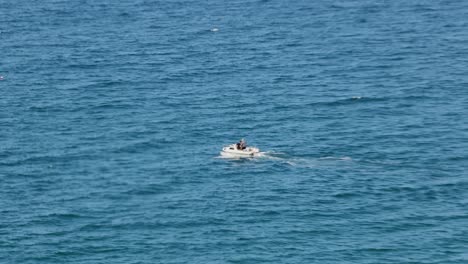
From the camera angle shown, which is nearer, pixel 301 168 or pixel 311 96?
pixel 301 168

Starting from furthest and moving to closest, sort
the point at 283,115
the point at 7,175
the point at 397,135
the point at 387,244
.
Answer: the point at 283,115, the point at 397,135, the point at 7,175, the point at 387,244

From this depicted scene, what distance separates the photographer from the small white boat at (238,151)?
16562cm

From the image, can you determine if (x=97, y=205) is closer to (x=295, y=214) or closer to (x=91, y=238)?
(x=91, y=238)

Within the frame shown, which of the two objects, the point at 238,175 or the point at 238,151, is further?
the point at 238,151

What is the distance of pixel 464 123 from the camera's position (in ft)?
584

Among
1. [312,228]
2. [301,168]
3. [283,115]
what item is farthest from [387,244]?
[283,115]

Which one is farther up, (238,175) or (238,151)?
(238,151)

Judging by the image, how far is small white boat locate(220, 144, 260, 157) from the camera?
166 meters

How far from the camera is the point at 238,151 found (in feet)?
543

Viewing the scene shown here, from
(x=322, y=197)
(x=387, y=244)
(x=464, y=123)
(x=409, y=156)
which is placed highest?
(x=464, y=123)

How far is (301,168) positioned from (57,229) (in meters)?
36.6

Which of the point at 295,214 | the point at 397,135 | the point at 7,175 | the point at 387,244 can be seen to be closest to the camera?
the point at 387,244

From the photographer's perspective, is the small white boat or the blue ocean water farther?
the small white boat

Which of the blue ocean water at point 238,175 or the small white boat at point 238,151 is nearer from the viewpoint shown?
the blue ocean water at point 238,175
